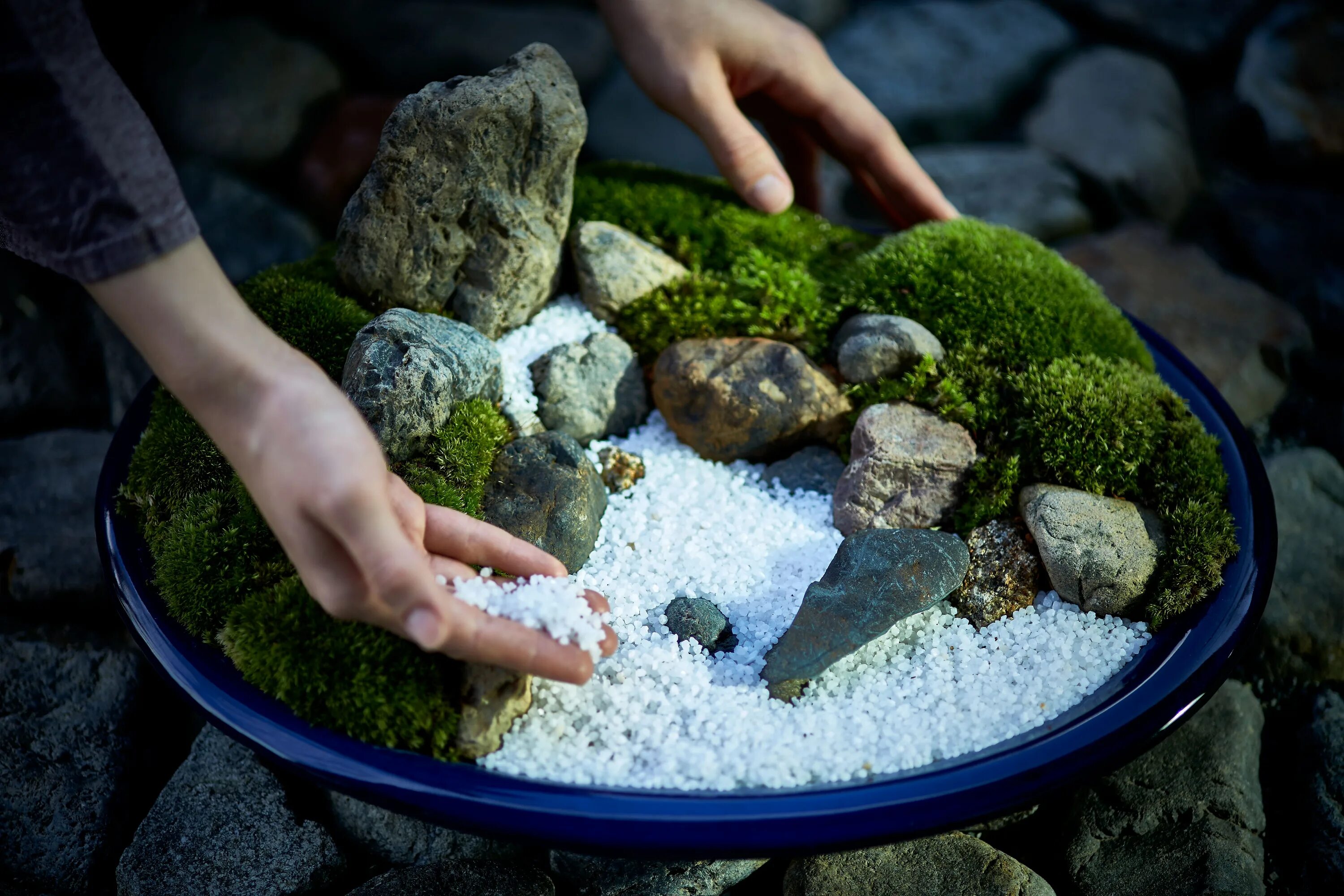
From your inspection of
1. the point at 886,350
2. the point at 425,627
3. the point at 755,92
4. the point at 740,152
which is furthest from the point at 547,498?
the point at 755,92

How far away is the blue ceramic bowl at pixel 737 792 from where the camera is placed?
1.72 meters

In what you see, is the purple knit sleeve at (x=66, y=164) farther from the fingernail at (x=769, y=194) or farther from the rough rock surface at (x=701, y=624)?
the fingernail at (x=769, y=194)

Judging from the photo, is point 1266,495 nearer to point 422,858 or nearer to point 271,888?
point 422,858

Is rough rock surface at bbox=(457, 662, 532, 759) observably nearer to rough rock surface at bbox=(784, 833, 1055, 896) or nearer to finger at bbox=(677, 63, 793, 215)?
rough rock surface at bbox=(784, 833, 1055, 896)

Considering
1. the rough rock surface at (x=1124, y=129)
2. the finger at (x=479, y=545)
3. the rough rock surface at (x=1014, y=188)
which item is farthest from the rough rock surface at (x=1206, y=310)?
the finger at (x=479, y=545)

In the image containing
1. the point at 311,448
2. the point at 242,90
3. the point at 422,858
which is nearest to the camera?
the point at 311,448

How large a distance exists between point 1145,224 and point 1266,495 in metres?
2.59

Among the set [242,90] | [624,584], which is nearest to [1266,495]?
[624,584]

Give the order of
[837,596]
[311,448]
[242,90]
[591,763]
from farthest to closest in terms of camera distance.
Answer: [242,90], [837,596], [591,763], [311,448]

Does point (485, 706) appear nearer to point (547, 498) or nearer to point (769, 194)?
point (547, 498)

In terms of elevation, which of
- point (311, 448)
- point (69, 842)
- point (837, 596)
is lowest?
point (69, 842)

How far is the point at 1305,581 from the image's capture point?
296 cm

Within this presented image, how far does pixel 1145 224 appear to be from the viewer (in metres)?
4.53

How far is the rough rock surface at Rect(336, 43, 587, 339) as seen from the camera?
8.04 ft
